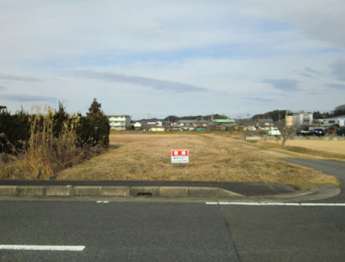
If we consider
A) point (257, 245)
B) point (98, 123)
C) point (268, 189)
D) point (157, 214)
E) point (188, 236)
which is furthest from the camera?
point (98, 123)

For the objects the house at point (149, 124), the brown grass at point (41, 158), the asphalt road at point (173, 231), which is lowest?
the asphalt road at point (173, 231)

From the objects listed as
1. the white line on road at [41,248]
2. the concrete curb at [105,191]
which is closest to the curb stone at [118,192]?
the concrete curb at [105,191]

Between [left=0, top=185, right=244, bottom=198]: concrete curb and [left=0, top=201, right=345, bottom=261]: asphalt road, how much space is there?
690mm

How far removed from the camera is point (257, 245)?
3736 millimetres

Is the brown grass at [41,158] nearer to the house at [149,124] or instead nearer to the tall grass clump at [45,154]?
the tall grass clump at [45,154]

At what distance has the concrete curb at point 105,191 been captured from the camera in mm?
6508

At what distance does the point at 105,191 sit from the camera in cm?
654

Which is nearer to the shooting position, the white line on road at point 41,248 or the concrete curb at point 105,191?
the white line on road at point 41,248

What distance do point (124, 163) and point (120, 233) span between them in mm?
5774

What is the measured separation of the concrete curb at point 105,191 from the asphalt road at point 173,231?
690 mm

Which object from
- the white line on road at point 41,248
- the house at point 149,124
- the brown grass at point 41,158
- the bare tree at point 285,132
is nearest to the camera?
the white line on road at point 41,248

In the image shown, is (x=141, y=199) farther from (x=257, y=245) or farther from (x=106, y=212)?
(x=257, y=245)

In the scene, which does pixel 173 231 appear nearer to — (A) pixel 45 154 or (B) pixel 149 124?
(A) pixel 45 154

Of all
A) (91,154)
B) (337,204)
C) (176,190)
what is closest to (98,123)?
(91,154)
